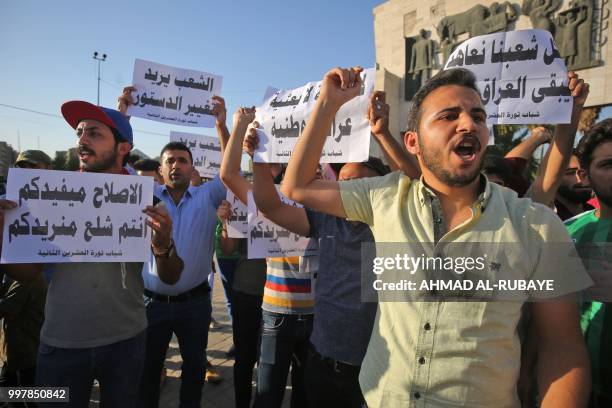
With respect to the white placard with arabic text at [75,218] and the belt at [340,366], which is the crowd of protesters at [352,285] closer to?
the belt at [340,366]

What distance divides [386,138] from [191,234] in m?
1.91

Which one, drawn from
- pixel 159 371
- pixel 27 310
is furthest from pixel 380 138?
pixel 27 310

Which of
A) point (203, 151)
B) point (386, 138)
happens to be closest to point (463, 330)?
point (386, 138)

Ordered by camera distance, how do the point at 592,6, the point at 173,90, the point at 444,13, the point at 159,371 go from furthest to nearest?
the point at 444,13, the point at 592,6, the point at 173,90, the point at 159,371

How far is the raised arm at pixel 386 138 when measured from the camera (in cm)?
191

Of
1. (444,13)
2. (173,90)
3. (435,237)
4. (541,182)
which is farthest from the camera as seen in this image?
(444,13)

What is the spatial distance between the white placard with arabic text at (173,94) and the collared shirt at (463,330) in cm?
311

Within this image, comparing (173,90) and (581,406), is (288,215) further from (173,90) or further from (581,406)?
(173,90)

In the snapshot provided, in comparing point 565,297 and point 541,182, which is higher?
point 541,182

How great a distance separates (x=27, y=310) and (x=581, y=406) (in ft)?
12.0

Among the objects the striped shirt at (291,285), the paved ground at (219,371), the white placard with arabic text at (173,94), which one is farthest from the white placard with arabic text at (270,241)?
the paved ground at (219,371)

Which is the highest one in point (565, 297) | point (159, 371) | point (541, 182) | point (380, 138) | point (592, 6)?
point (592, 6)

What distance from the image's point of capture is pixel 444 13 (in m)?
22.0

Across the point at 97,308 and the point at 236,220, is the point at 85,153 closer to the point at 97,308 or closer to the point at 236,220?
the point at 97,308
